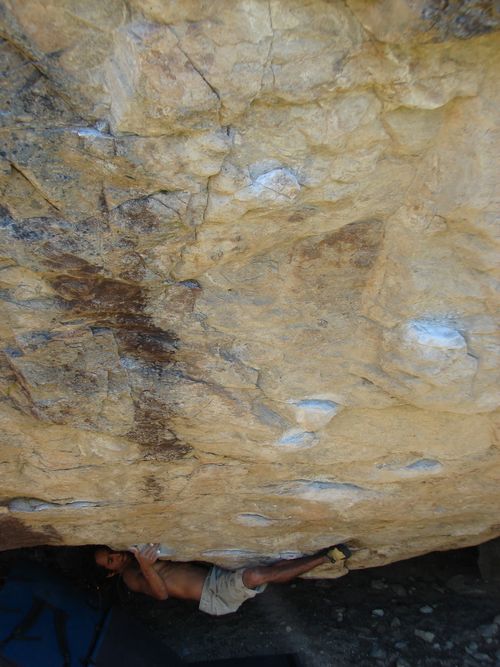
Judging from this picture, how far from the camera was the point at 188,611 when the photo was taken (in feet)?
7.18

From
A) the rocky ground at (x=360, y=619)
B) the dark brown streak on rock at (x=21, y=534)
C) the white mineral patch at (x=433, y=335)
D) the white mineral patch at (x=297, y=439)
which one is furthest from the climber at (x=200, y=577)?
the white mineral patch at (x=433, y=335)

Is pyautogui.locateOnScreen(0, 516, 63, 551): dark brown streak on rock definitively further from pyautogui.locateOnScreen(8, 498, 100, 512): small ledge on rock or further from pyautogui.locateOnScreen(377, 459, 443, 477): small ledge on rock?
pyautogui.locateOnScreen(377, 459, 443, 477): small ledge on rock

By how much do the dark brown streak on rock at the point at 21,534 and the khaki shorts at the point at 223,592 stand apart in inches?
23.5

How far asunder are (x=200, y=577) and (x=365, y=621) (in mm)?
557

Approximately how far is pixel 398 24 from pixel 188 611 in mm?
2066

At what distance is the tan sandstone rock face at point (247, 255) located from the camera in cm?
66

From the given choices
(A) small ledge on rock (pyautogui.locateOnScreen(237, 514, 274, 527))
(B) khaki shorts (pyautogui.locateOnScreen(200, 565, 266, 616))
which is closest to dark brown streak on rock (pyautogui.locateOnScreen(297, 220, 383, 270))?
(A) small ledge on rock (pyautogui.locateOnScreen(237, 514, 274, 527))

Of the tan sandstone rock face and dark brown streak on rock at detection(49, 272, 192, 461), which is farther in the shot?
dark brown streak on rock at detection(49, 272, 192, 461)

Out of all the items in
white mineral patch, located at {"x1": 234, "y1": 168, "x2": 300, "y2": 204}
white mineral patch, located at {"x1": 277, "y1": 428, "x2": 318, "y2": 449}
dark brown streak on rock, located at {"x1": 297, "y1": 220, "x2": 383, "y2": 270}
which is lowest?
white mineral patch, located at {"x1": 277, "y1": 428, "x2": 318, "y2": 449}

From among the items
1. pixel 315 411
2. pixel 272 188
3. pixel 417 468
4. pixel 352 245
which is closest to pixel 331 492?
pixel 417 468

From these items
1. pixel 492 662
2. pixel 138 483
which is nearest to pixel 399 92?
pixel 138 483

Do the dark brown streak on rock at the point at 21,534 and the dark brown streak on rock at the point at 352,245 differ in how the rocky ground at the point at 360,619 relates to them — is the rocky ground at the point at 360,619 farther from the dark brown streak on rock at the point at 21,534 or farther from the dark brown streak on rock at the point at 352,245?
the dark brown streak on rock at the point at 352,245

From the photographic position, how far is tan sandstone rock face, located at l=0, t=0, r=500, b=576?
66cm

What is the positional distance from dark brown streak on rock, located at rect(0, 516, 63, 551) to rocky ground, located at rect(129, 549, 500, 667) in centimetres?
82
